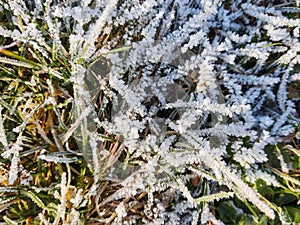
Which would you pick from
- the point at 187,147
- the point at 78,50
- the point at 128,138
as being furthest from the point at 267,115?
the point at 78,50

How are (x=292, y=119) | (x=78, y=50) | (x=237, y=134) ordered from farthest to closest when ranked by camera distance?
→ 1. (x=292, y=119)
2. (x=237, y=134)
3. (x=78, y=50)

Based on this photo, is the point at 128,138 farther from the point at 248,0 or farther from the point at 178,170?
the point at 248,0

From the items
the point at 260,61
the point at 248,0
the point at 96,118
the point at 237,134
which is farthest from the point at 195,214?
the point at 248,0

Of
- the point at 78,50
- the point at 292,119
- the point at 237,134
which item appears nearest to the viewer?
the point at 78,50

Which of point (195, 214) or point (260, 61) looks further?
point (260, 61)

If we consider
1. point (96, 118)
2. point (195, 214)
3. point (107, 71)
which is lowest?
point (195, 214)

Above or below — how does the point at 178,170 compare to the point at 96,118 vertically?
below

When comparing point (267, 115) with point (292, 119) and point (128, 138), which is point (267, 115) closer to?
point (292, 119)
